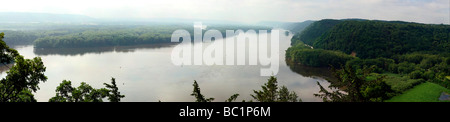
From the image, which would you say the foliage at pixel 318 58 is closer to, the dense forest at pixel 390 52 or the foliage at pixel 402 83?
the dense forest at pixel 390 52

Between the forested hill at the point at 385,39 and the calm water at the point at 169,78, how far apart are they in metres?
21.4

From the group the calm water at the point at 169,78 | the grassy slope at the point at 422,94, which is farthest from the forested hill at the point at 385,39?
the grassy slope at the point at 422,94

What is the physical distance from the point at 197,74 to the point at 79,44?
58681mm

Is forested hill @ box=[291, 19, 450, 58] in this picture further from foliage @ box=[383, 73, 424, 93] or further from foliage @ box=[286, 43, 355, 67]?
foliage @ box=[383, 73, 424, 93]

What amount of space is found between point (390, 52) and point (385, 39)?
9.30 meters

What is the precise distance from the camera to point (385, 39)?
71.6 m

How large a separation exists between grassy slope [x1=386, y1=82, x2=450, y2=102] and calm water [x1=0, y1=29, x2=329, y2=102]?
1074cm

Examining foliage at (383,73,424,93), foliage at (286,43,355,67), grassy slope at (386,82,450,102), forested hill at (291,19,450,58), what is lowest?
grassy slope at (386,82,450,102)

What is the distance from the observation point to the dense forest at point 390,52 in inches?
1726

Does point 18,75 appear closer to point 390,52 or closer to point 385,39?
point 390,52

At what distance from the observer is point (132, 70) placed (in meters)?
50.2

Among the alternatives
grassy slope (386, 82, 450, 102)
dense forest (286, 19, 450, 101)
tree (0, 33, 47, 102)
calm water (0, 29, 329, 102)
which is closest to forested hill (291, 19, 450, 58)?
dense forest (286, 19, 450, 101)

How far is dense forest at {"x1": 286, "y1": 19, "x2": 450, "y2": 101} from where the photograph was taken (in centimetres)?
4385
